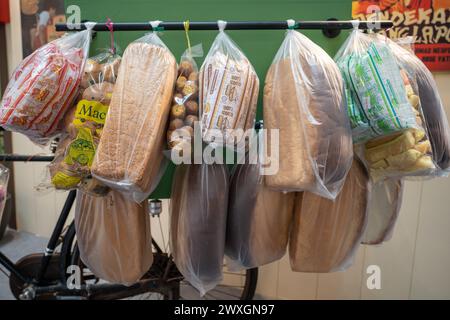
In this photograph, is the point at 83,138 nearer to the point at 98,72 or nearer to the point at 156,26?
the point at 98,72

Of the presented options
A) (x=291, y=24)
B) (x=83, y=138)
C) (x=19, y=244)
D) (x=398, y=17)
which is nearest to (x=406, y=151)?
(x=291, y=24)

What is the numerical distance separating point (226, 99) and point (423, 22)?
982mm

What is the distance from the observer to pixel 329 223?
0.64 m

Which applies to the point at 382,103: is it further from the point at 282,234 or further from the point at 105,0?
the point at 105,0

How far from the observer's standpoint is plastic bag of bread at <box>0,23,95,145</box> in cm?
53

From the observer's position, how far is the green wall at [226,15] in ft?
2.23

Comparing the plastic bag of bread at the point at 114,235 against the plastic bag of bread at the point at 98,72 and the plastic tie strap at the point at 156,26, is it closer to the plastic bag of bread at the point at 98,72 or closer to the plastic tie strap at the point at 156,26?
the plastic bag of bread at the point at 98,72

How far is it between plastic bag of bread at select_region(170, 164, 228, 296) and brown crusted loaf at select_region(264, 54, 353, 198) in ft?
0.40

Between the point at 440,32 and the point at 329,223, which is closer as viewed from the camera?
the point at 329,223

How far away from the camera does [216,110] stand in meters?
0.50

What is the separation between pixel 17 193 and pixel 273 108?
7.30 ft

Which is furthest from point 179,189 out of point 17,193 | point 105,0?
point 17,193

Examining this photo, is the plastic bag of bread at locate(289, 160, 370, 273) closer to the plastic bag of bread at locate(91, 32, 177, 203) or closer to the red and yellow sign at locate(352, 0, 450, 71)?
the plastic bag of bread at locate(91, 32, 177, 203)

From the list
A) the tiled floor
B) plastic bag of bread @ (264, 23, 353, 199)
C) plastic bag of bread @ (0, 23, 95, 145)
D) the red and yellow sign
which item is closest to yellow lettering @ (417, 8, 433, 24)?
the red and yellow sign
